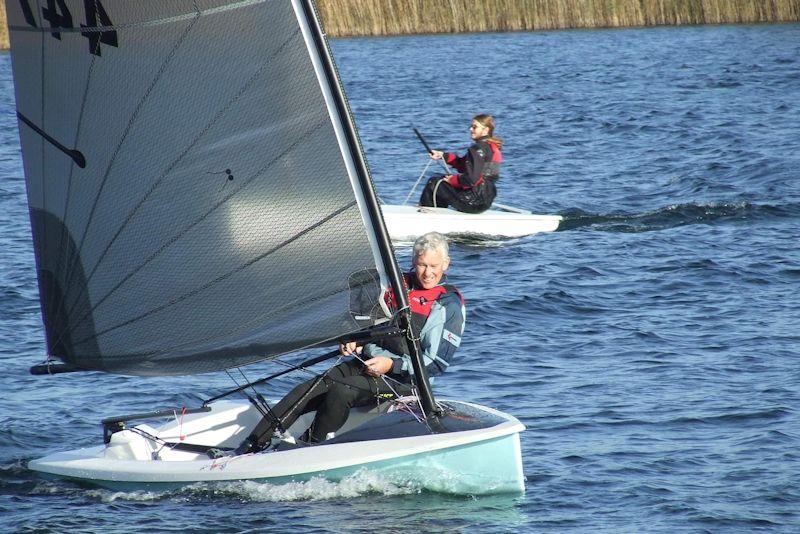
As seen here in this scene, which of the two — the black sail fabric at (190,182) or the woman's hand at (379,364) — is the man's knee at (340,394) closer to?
the woman's hand at (379,364)

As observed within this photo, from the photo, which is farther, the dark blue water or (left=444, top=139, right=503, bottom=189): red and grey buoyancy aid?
(left=444, top=139, right=503, bottom=189): red and grey buoyancy aid

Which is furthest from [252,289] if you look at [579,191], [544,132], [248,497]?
[544,132]

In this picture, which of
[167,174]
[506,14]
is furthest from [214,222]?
[506,14]

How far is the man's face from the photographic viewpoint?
6355 millimetres

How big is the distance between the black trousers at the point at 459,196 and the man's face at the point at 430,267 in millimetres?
6920

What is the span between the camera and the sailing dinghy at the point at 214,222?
611 centimetres

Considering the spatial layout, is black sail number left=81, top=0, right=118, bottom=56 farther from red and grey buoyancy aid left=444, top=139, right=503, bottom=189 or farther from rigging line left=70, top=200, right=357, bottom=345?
red and grey buoyancy aid left=444, top=139, right=503, bottom=189

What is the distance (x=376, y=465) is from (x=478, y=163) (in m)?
7.28

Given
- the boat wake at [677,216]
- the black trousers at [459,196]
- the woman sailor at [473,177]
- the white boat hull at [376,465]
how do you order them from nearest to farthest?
the white boat hull at [376,465] → the woman sailor at [473,177] → the black trousers at [459,196] → the boat wake at [677,216]

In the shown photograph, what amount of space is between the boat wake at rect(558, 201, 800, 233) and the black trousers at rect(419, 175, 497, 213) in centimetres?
94

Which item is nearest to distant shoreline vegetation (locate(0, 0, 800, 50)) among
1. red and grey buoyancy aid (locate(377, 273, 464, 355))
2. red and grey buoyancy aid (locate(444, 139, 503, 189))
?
red and grey buoyancy aid (locate(444, 139, 503, 189))

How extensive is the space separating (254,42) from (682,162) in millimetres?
12252

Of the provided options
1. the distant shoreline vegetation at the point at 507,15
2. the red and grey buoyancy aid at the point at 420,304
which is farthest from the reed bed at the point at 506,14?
the red and grey buoyancy aid at the point at 420,304

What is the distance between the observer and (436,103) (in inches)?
998
